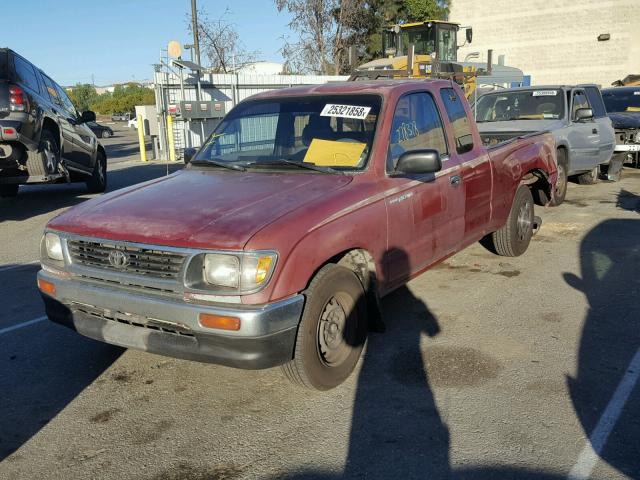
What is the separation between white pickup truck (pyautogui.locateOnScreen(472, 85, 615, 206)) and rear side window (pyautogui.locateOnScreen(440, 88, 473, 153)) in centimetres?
362

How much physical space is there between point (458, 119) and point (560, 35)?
40.5 meters

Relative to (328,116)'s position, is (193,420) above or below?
below

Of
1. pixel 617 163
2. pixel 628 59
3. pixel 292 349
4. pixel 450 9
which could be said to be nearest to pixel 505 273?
pixel 292 349

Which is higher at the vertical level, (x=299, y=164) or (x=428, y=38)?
(x=428, y=38)

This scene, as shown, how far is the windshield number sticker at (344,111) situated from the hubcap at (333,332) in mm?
1428

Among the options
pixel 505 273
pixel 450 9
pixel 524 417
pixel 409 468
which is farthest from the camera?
pixel 450 9

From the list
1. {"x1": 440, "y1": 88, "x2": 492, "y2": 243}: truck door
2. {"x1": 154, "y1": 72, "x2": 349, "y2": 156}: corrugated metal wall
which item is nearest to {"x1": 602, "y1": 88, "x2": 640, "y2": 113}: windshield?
{"x1": 440, "y1": 88, "x2": 492, "y2": 243}: truck door

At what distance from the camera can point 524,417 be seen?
3297 mm

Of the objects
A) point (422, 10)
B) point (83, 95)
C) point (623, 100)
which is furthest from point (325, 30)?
point (83, 95)

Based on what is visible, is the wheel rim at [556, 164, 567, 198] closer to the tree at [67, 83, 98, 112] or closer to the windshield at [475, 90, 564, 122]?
the windshield at [475, 90, 564, 122]

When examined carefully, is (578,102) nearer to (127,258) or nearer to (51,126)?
(51,126)

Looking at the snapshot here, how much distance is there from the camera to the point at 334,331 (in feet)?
11.9

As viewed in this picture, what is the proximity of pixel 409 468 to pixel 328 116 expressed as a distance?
2.55m

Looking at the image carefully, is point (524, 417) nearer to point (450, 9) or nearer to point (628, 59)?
point (628, 59)
